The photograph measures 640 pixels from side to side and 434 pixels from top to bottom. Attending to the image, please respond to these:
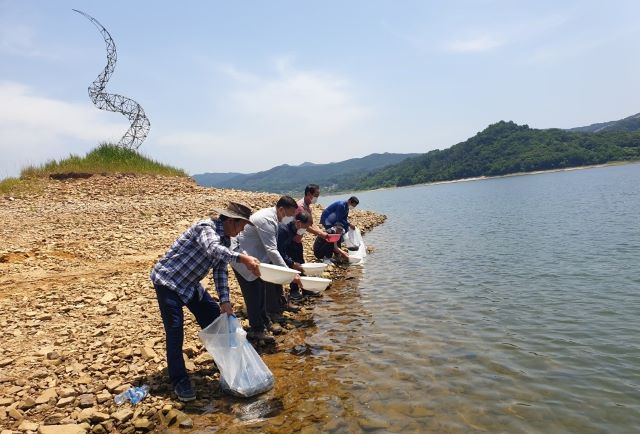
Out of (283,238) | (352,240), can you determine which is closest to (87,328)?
(283,238)

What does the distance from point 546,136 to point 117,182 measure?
13073cm

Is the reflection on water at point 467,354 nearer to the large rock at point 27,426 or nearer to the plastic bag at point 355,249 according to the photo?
the plastic bag at point 355,249

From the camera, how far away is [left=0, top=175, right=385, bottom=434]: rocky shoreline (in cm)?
444

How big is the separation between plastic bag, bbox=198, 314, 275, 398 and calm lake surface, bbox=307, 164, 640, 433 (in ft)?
2.91

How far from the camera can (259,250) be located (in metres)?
6.32

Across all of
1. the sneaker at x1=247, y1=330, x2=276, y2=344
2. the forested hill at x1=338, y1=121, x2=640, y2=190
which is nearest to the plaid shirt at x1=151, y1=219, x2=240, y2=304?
the sneaker at x1=247, y1=330, x2=276, y2=344

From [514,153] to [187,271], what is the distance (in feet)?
425

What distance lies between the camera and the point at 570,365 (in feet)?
17.9

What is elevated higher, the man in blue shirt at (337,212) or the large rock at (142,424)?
the man in blue shirt at (337,212)

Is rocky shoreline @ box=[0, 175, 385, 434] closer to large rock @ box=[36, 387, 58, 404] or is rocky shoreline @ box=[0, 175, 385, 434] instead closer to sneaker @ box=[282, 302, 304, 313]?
large rock @ box=[36, 387, 58, 404]

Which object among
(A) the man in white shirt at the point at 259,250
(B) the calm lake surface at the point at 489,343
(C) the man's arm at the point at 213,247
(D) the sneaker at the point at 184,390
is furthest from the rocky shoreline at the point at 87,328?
(C) the man's arm at the point at 213,247

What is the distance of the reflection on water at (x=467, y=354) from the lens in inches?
175

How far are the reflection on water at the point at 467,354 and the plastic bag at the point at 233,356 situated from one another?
19 cm

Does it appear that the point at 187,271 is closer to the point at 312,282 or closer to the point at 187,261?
the point at 187,261
